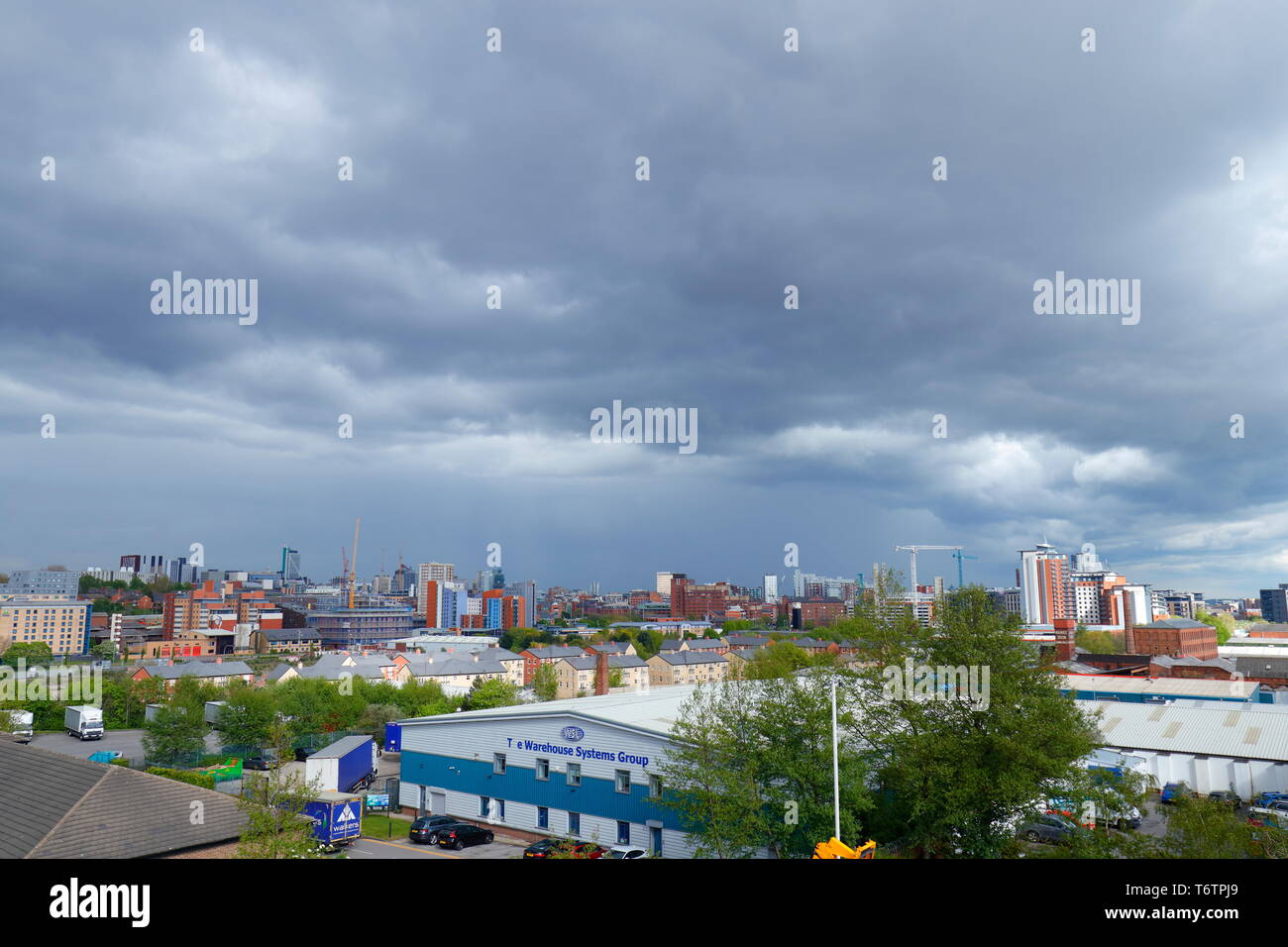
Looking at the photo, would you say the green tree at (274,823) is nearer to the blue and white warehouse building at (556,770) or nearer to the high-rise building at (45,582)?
the blue and white warehouse building at (556,770)

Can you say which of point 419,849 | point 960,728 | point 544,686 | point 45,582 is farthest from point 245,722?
point 45,582

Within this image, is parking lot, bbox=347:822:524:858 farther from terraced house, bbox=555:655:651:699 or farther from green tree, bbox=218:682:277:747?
terraced house, bbox=555:655:651:699

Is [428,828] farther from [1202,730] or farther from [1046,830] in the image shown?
[1202,730]

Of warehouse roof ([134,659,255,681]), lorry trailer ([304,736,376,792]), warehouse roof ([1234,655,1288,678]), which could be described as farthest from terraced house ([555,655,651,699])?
warehouse roof ([1234,655,1288,678])

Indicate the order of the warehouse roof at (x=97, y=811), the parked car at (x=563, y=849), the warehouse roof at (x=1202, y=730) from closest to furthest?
the warehouse roof at (x=97, y=811) < the parked car at (x=563, y=849) < the warehouse roof at (x=1202, y=730)

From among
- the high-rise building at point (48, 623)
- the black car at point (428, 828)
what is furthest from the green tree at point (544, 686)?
the high-rise building at point (48, 623)

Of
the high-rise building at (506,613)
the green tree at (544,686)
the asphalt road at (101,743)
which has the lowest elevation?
the high-rise building at (506,613)
